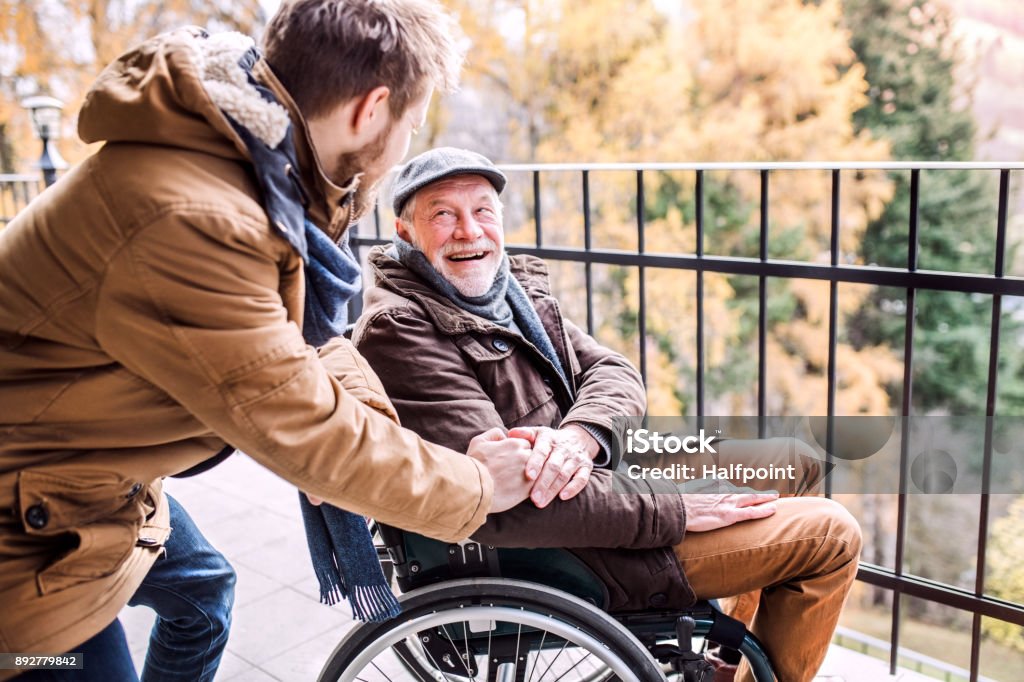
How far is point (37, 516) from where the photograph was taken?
1.09m

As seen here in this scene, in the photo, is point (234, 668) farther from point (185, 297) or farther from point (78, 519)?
point (185, 297)

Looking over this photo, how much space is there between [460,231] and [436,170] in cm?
15

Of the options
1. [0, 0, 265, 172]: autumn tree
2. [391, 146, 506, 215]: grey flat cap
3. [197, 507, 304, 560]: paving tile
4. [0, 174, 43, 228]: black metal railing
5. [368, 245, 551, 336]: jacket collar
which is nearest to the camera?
[368, 245, 551, 336]: jacket collar

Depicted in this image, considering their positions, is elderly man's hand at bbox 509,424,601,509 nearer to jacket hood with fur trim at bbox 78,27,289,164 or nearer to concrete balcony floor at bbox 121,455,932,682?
jacket hood with fur trim at bbox 78,27,289,164

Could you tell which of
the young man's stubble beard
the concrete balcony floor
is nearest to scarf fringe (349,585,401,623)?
the young man's stubble beard

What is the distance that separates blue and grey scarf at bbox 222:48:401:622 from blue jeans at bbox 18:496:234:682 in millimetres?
216

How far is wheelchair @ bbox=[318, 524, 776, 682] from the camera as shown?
152cm

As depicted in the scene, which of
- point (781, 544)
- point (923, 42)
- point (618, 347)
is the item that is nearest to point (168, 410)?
point (781, 544)

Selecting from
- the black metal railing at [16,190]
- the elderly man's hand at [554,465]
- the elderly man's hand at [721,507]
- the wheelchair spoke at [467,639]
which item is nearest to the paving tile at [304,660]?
the wheelchair spoke at [467,639]

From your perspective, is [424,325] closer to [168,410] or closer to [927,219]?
[168,410]

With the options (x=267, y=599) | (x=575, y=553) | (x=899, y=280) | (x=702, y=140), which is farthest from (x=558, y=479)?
(x=702, y=140)

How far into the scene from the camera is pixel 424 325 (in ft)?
5.91

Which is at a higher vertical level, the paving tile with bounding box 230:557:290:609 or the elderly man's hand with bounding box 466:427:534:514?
the elderly man's hand with bounding box 466:427:534:514

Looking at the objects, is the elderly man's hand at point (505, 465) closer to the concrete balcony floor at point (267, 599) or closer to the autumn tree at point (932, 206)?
the concrete balcony floor at point (267, 599)
